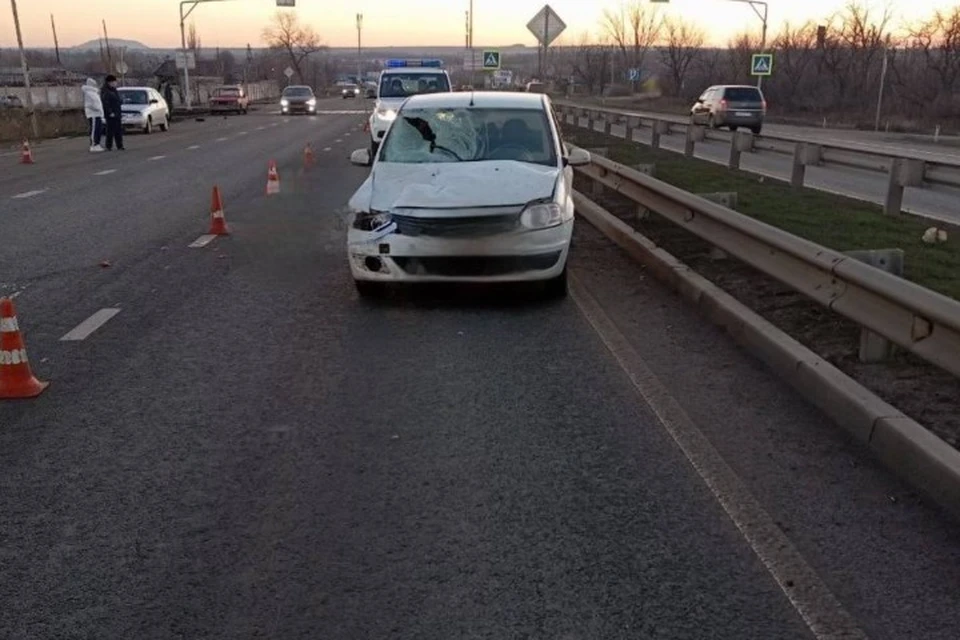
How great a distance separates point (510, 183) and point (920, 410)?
3786 mm

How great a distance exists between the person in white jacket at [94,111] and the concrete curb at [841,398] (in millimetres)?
21142

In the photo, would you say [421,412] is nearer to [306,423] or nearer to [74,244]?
[306,423]

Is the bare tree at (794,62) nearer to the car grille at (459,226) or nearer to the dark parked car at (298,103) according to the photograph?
the dark parked car at (298,103)

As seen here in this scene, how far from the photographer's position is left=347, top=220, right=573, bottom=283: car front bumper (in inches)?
289

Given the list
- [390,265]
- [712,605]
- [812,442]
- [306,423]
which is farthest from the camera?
[390,265]

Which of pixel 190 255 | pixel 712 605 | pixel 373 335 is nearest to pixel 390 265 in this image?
pixel 373 335

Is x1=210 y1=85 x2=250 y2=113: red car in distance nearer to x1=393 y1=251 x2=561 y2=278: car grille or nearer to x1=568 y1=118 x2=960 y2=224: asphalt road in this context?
x1=568 y1=118 x2=960 y2=224: asphalt road

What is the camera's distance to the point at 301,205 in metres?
14.5

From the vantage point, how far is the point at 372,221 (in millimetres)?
7535

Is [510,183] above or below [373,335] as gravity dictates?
above

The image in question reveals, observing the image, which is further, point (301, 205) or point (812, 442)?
point (301, 205)

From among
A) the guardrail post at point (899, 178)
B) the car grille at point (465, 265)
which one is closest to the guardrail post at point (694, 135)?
the guardrail post at point (899, 178)

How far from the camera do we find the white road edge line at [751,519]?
323 centimetres

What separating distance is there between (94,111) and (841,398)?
2469 centimetres
